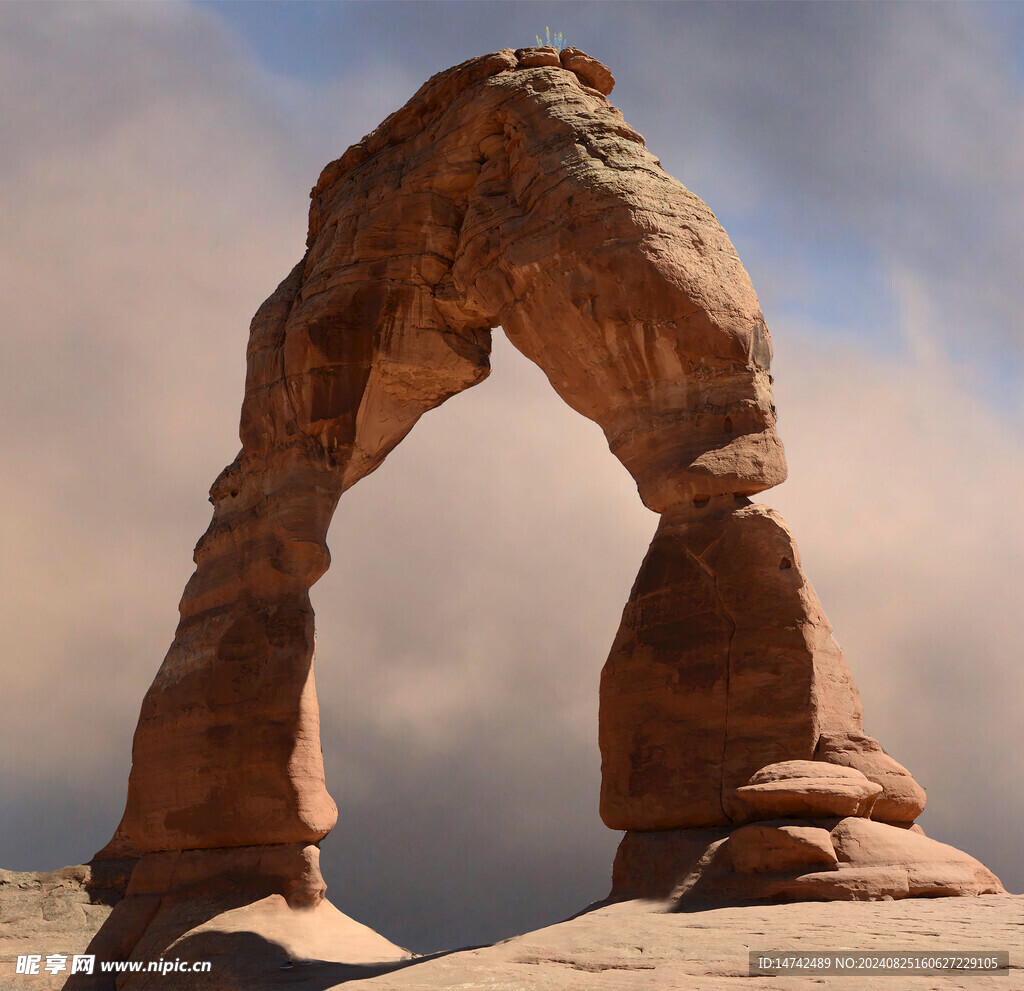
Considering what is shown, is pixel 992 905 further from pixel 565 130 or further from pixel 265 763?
pixel 565 130

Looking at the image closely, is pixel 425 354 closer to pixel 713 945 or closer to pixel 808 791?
pixel 808 791

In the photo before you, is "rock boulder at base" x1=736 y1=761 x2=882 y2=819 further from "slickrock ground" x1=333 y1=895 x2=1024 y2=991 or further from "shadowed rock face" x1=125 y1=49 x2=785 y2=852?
"shadowed rock face" x1=125 y1=49 x2=785 y2=852

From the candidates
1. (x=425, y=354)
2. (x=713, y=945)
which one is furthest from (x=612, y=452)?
(x=713, y=945)

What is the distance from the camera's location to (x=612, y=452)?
10211 millimetres

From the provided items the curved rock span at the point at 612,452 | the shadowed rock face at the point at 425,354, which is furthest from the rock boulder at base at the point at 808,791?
the shadowed rock face at the point at 425,354

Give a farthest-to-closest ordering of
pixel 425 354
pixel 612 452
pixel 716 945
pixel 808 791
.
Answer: pixel 425 354
pixel 612 452
pixel 808 791
pixel 716 945

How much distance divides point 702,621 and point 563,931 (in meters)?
2.75

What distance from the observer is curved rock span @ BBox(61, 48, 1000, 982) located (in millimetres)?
8492

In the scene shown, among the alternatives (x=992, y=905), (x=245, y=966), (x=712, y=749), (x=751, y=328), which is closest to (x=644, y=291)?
(x=751, y=328)

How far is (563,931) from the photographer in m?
7.23

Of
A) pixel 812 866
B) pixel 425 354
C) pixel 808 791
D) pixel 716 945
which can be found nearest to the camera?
pixel 716 945

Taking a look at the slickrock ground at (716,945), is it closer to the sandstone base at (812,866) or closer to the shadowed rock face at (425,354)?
the sandstone base at (812,866)

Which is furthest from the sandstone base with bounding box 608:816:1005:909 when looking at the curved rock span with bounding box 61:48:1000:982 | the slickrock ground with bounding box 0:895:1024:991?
the slickrock ground with bounding box 0:895:1024:991

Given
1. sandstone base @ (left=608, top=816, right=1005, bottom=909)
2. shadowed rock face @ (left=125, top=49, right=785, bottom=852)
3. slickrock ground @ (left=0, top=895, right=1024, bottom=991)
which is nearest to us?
slickrock ground @ (left=0, top=895, right=1024, bottom=991)
